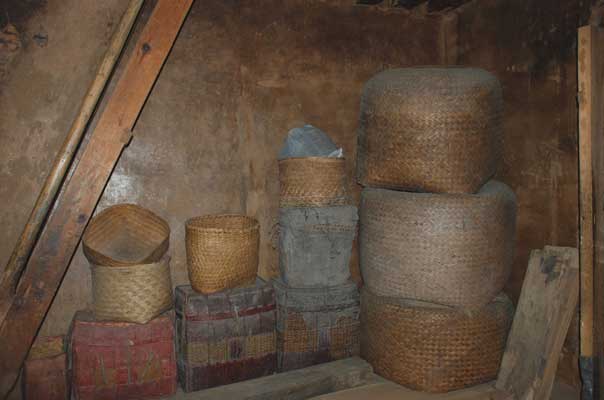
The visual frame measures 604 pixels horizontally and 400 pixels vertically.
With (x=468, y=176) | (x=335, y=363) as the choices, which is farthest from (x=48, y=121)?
(x=468, y=176)

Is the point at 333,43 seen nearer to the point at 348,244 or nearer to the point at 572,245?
the point at 348,244

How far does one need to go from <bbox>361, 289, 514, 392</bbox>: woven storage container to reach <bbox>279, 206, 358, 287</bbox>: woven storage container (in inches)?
16.8

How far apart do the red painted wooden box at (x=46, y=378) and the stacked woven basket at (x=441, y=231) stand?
1869mm

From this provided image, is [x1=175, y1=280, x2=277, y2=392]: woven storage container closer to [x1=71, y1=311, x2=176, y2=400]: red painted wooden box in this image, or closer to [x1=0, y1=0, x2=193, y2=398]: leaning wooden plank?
[x1=71, y1=311, x2=176, y2=400]: red painted wooden box

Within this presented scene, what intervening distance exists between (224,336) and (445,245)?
4.63 ft

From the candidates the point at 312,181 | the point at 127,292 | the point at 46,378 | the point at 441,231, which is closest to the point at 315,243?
the point at 312,181

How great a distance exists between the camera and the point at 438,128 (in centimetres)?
254

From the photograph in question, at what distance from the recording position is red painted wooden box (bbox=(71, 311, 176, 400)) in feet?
7.99

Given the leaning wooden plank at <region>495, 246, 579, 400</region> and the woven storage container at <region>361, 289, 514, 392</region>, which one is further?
the woven storage container at <region>361, 289, 514, 392</region>

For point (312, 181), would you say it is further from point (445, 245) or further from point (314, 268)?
point (445, 245)

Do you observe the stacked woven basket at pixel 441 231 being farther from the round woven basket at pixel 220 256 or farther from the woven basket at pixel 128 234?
the woven basket at pixel 128 234

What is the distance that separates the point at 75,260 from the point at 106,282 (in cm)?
53

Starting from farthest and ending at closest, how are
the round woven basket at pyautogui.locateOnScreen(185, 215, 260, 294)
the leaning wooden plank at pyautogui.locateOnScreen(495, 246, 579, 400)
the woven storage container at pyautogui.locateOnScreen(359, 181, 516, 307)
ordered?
the round woven basket at pyautogui.locateOnScreen(185, 215, 260, 294) < the woven storage container at pyautogui.locateOnScreen(359, 181, 516, 307) < the leaning wooden plank at pyautogui.locateOnScreen(495, 246, 579, 400)

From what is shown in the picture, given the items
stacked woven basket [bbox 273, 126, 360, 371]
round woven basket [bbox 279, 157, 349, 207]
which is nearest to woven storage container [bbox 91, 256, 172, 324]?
stacked woven basket [bbox 273, 126, 360, 371]
